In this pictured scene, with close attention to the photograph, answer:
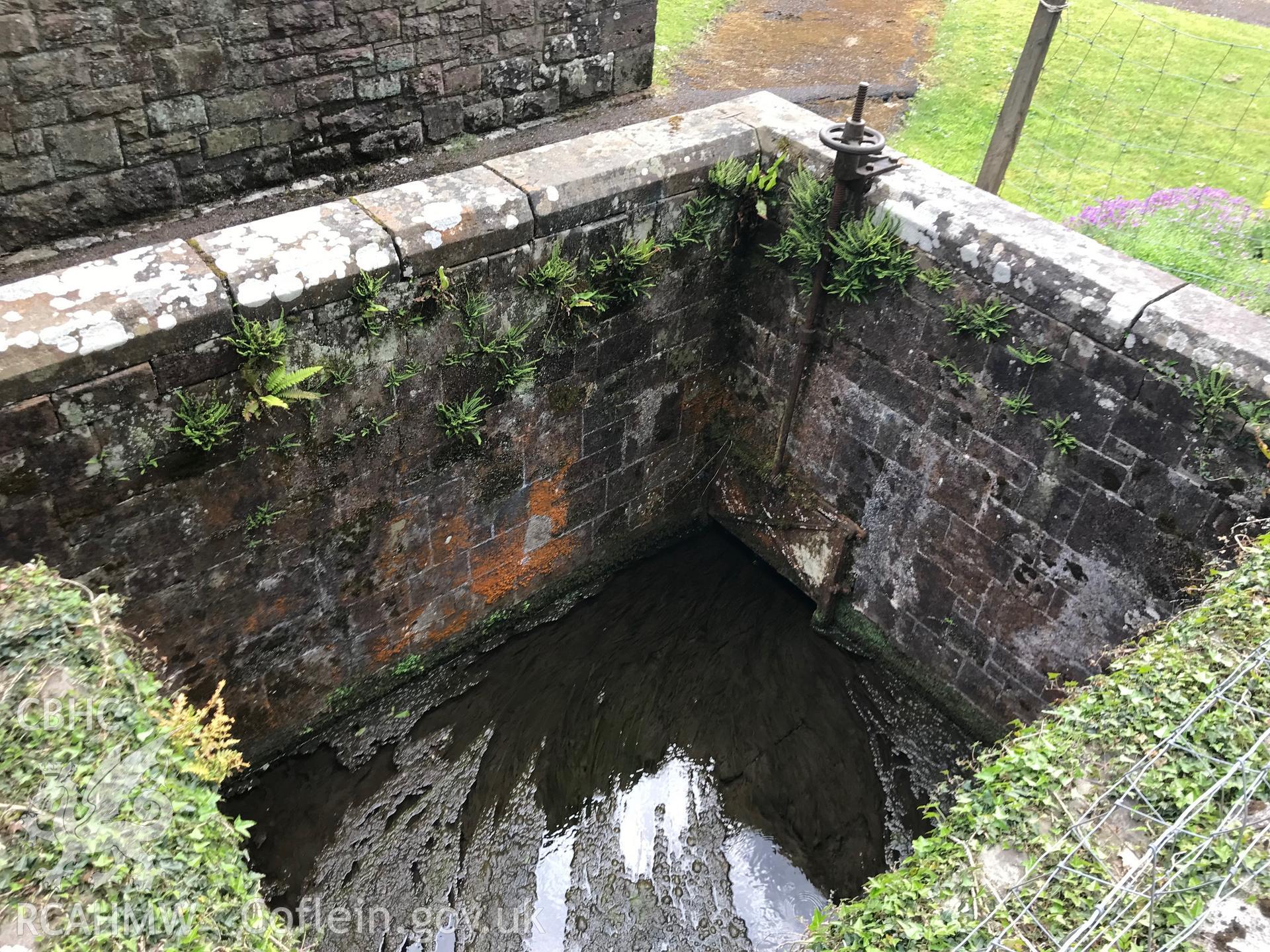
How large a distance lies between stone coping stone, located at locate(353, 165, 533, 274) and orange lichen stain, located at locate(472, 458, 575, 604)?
1.70m

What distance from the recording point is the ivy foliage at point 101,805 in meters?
2.52

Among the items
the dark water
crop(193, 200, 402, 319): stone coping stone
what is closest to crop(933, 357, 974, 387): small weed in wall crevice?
the dark water

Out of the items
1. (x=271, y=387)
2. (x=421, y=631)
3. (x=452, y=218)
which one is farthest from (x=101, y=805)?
(x=421, y=631)

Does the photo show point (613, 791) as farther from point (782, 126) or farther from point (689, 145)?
point (782, 126)

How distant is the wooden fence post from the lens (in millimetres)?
5793

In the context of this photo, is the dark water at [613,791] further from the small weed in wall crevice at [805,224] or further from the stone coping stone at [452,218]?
the stone coping stone at [452,218]

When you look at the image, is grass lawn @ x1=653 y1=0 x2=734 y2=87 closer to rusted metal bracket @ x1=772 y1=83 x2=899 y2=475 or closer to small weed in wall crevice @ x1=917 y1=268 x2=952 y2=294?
rusted metal bracket @ x1=772 y1=83 x2=899 y2=475

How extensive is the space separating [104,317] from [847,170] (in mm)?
3759

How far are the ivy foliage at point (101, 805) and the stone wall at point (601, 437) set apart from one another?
91 centimetres

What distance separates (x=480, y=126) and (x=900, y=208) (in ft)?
13.5

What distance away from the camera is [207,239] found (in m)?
4.11

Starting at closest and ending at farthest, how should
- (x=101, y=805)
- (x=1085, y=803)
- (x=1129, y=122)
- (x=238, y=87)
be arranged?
(x=101, y=805), (x=1085, y=803), (x=238, y=87), (x=1129, y=122)

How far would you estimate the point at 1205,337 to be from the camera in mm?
4223

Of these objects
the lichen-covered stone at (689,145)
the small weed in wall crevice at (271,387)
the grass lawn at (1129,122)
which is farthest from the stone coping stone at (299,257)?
the grass lawn at (1129,122)
